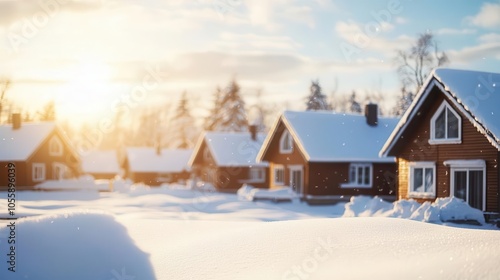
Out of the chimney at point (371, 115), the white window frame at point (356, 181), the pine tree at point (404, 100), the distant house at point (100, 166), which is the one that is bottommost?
the distant house at point (100, 166)

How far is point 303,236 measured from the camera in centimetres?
1049

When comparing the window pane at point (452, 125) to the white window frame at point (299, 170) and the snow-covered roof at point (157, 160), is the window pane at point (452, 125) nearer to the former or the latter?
the white window frame at point (299, 170)

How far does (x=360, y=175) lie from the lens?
114 feet

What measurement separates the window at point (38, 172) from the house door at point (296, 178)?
21584 mm

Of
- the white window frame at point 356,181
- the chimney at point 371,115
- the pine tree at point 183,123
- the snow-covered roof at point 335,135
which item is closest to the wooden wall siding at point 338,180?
the white window frame at point 356,181

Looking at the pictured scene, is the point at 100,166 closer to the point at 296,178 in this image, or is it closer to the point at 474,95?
the point at 296,178

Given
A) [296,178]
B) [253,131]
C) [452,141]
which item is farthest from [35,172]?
[452,141]

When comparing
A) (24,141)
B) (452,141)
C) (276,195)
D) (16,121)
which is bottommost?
(276,195)

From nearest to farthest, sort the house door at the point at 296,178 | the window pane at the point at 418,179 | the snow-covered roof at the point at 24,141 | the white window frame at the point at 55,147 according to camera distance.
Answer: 1. the window pane at the point at 418,179
2. the house door at the point at 296,178
3. the snow-covered roof at the point at 24,141
4. the white window frame at the point at 55,147

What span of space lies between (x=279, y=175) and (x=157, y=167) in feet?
113

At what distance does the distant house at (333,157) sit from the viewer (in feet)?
111

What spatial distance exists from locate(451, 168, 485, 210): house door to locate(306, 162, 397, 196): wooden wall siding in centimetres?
1241

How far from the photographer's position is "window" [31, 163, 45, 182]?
43.8 m

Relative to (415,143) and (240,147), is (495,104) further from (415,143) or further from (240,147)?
(240,147)
